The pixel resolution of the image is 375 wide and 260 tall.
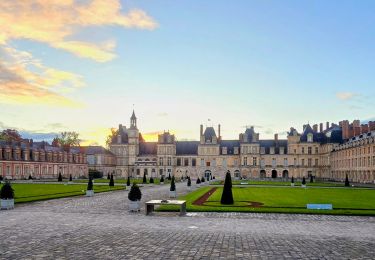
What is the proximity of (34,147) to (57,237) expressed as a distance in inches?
3127

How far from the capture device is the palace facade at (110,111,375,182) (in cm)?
9650

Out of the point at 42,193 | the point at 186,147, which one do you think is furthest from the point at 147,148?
the point at 42,193

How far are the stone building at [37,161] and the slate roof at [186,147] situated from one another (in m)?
24.8

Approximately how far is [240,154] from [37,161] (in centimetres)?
4883

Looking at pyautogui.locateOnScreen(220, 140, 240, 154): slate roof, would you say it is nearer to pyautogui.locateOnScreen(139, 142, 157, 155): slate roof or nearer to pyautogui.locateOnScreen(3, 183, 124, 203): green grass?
pyautogui.locateOnScreen(139, 142, 157, 155): slate roof

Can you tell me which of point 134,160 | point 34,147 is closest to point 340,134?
point 134,160

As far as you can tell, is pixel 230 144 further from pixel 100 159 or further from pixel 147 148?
pixel 100 159

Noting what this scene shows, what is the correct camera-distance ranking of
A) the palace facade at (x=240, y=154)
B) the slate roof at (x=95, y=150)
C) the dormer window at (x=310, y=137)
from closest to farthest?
the palace facade at (x=240, y=154) → the dormer window at (x=310, y=137) → the slate roof at (x=95, y=150)

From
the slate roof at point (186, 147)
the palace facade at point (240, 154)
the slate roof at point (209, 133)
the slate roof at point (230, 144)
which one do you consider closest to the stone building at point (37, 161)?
the palace facade at point (240, 154)

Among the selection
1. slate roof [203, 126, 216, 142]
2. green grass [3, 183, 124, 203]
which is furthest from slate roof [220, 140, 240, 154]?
green grass [3, 183, 124, 203]

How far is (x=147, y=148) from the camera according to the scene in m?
118

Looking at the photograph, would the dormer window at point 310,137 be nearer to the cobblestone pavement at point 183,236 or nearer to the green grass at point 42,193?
the green grass at point 42,193

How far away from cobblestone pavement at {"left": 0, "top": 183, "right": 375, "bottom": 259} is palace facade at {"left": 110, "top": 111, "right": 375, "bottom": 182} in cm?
7492

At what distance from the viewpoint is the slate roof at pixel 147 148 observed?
116625 mm
